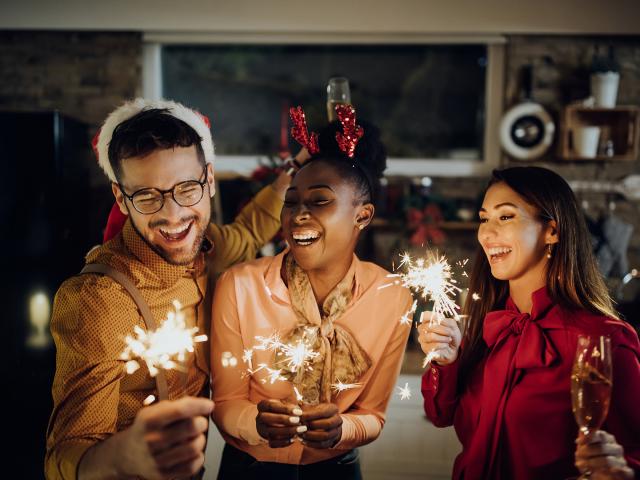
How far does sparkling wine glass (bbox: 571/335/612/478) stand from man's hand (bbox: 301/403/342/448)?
23.1 inches

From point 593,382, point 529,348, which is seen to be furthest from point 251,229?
point 593,382

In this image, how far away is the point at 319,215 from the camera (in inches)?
61.7

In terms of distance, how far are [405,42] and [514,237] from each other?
8.69 ft

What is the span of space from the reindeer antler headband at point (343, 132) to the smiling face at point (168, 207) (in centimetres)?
33

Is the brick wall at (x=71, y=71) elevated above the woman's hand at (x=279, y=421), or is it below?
above

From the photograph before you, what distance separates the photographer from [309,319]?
1617 mm

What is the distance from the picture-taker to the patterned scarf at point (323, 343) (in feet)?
5.17

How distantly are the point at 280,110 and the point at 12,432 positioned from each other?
9.15 ft

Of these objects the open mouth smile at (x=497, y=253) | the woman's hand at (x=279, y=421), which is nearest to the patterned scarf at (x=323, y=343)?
the woman's hand at (x=279, y=421)

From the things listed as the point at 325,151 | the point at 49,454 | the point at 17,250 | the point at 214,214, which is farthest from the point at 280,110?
the point at 49,454

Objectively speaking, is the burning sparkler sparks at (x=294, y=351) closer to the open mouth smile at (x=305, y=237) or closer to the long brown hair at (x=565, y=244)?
the open mouth smile at (x=305, y=237)

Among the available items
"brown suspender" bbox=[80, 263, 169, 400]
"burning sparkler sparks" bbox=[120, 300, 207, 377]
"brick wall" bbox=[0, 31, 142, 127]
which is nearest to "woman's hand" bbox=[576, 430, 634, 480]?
"burning sparkler sparks" bbox=[120, 300, 207, 377]

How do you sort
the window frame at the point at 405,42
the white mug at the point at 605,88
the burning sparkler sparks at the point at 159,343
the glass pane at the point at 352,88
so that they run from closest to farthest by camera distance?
the burning sparkler sparks at the point at 159,343 < the white mug at the point at 605,88 < the window frame at the point at 405,42 < the glass pane at the point at 352,88

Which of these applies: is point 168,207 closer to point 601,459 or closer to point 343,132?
point 343,132
